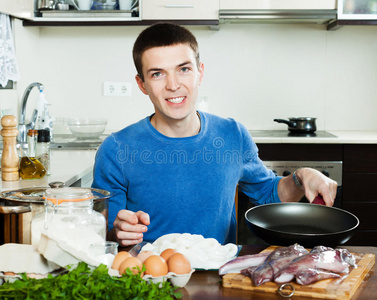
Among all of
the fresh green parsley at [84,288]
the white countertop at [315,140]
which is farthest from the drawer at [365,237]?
the fresh green parsley at [84,288]

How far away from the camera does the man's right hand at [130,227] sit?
4.24ft

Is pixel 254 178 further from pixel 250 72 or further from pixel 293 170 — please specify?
pixel 250 72

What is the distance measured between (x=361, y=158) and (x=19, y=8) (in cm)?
207

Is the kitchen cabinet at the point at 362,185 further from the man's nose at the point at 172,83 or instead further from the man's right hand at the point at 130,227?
the man's right hand at the point at 130,227

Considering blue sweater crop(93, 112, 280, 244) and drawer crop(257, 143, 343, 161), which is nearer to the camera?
blue sweater crop(93, 112, 280, 244)

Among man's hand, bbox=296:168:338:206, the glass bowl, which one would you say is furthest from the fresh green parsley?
the glass bowl

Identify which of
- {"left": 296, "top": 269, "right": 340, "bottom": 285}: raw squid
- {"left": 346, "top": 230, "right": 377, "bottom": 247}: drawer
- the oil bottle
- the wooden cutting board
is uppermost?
the oil bottle

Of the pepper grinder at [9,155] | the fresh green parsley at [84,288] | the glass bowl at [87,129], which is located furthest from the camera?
the glass bowl at [87,129]

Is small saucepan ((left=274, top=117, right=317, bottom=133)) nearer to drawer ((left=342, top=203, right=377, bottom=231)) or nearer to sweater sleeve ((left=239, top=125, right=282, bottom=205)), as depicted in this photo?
drawer ((left=342, top=203, right=377, bottom=231))

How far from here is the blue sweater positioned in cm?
173

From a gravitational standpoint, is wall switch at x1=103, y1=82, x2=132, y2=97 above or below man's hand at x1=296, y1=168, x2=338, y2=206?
above

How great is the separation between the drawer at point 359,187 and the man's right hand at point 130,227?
2.05 meters

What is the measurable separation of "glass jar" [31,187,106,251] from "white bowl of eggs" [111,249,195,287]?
0.24 ft

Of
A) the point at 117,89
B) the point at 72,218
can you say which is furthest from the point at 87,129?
the point at 72,218
